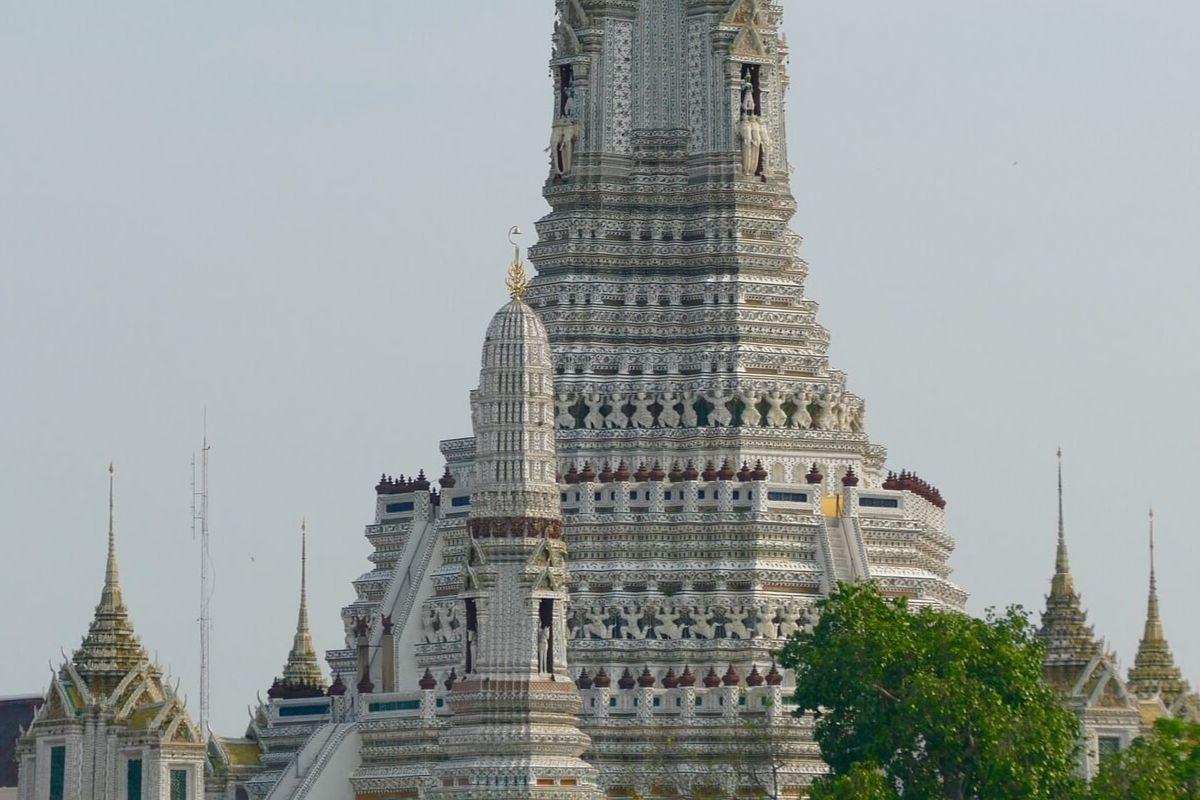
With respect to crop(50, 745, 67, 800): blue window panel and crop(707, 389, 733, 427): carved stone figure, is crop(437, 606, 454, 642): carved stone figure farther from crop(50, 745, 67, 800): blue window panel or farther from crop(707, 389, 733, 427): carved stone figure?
crop(50, 745, 67, 800): blue window panel

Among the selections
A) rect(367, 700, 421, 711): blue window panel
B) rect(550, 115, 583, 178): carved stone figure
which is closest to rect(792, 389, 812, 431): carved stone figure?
rect(550, 115, 583, 178): carved stone figure

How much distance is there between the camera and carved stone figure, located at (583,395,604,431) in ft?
420

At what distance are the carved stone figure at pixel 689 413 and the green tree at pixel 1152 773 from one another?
13842mm

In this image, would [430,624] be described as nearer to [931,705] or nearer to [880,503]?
[880,503]

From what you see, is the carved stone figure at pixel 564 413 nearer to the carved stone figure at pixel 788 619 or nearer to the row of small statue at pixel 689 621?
the row of small statue at pixel 689 621

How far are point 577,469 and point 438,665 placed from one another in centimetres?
551

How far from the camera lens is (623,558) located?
125750mm

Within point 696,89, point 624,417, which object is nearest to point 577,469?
point 624,417

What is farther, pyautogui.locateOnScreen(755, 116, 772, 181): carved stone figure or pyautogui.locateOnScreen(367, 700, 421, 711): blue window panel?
pyautogui.locateOnScreen(755, 116, 772, 181): carved stone figure

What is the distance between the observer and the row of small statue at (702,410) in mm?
127438

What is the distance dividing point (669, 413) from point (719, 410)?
1169mm

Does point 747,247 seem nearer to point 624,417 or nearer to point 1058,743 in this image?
point 624,417

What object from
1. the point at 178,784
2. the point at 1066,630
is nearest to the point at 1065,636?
the point at 1066,630

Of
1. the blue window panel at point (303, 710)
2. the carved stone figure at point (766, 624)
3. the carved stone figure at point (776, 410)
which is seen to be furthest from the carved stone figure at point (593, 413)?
the blue window panel at point (303, 710)
